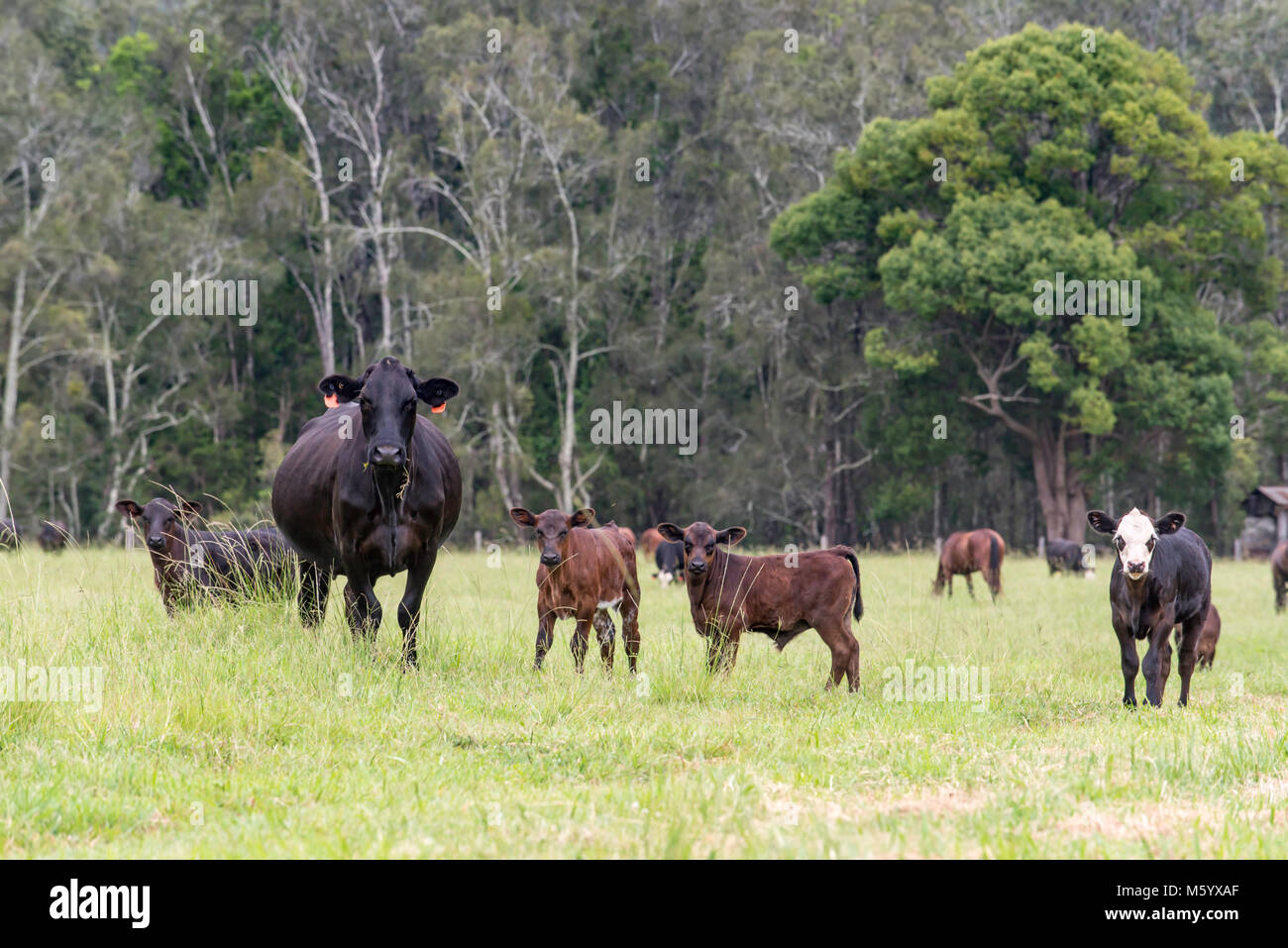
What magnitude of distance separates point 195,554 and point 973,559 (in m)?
12.8

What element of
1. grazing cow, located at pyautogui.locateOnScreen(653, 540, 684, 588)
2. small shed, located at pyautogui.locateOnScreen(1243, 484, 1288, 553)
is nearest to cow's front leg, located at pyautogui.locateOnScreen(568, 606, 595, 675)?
grazing cow, located at pyautogui.locateOnScreen(653, 540, 684, 588)

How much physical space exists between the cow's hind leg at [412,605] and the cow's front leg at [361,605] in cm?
19

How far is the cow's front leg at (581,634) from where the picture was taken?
10.5 metres

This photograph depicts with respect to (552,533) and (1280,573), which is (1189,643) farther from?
(1280,573)

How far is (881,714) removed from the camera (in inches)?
338

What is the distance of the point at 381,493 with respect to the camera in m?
9.71

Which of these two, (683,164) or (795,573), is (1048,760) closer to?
(795,573)

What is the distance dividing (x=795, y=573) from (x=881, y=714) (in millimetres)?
2042

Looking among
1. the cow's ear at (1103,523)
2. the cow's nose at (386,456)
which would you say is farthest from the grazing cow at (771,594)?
the cow's nose at (386,456)

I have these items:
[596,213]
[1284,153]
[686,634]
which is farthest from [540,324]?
[686,634]

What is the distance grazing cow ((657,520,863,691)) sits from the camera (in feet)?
33.9

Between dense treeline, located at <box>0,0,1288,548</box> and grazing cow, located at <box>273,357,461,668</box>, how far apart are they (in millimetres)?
25738

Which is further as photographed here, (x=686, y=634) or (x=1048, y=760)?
(x=686, y=634)

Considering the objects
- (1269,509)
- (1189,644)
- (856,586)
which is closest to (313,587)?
(856,586)
